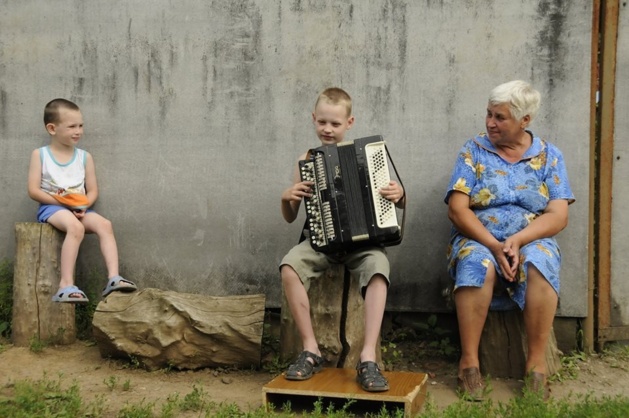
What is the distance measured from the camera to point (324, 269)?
480 centimetres

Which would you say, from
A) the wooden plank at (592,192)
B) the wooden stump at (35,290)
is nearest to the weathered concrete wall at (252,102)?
the wooden plank at (592,192)

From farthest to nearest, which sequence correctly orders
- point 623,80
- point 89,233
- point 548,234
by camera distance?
point 89,233
point 623,80
point 548,234

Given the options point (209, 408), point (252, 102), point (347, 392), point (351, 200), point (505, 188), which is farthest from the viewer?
point (252, 102)

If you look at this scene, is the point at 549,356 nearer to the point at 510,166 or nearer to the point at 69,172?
the point at 510,166

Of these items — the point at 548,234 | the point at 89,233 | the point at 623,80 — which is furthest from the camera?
the point at 89,233

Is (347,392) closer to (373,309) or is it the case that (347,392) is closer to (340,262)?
(373,309)

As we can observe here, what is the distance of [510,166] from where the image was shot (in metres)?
4.92

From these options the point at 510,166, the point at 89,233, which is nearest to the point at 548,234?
the point at 510,166

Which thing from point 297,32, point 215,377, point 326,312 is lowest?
point 215,377

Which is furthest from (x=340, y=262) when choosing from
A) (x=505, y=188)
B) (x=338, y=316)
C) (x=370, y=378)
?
(x=505, y=188)

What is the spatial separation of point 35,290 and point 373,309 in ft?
7.81

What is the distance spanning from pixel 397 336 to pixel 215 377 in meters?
1.30

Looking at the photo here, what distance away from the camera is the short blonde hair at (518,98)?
476cm

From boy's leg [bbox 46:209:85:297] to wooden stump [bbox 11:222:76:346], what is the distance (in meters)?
0.08
